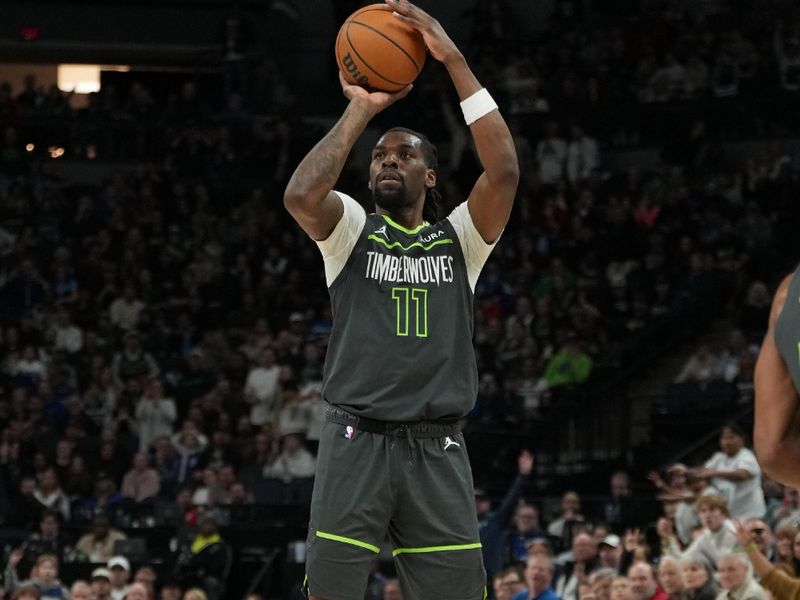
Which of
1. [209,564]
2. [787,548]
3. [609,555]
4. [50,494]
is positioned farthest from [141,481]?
[787,548]

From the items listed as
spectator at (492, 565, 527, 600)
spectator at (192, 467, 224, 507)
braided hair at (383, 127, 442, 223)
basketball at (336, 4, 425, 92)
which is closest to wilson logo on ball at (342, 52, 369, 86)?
basketball at (336, 4, 425, 92)

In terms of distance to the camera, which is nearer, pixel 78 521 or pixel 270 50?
pixel 78 521

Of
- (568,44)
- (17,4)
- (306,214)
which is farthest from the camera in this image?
(17,4)

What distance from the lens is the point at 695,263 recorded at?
59.0 feet

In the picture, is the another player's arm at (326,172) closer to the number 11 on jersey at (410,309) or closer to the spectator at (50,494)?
the number 11 on jersey at (410,309)

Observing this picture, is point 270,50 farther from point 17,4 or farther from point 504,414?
point 504,414

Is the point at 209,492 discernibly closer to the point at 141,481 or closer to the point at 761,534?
the point at 141,481

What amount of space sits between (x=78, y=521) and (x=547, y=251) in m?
7.01

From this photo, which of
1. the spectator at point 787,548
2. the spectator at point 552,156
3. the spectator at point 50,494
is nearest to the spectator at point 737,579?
the spectator at point 787,548

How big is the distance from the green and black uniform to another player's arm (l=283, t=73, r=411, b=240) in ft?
0.60

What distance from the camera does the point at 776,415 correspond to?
3.29 meters

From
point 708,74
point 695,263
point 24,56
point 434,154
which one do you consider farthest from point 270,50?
point 434,154

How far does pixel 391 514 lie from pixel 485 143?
1346mm

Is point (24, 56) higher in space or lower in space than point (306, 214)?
higher
